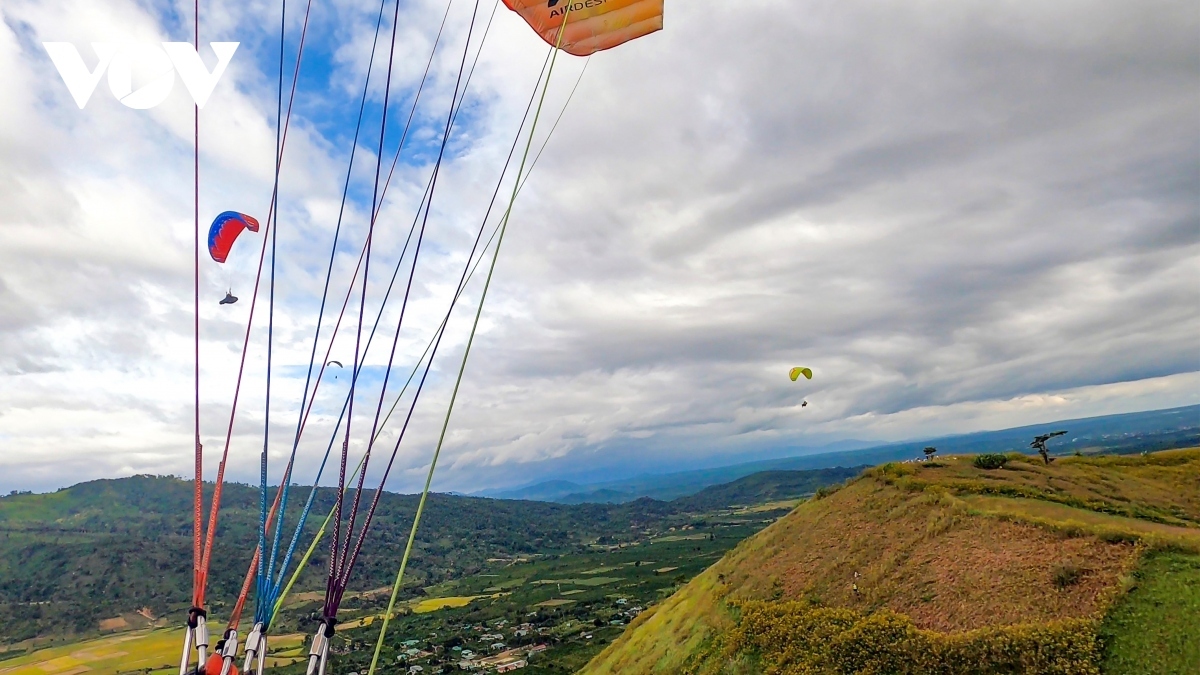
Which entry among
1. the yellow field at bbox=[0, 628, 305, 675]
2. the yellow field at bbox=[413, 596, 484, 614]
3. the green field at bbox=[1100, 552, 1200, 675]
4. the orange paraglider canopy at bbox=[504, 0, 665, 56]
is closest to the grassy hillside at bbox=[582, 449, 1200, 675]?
the green field at bbox=[1100, 552, 1200, 675]

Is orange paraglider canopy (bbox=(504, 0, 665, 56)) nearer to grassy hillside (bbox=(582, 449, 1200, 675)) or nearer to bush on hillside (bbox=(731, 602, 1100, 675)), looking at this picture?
bush on hillside (bbox=(731, 602, 1100, 675))

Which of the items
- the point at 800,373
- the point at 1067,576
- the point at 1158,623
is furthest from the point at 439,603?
the point at 1158,623

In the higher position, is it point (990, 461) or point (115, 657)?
point (990, 461)

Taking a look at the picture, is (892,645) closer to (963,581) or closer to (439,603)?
(963,581)

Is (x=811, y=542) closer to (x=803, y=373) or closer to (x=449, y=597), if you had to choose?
(x=803, y=373)

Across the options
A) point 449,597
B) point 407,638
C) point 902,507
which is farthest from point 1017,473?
point 449,597

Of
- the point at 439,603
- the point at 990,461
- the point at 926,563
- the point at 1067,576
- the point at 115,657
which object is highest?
the point at 990,461

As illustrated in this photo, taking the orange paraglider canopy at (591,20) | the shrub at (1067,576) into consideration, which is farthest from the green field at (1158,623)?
the orange paraglider canopy at (591,20)
